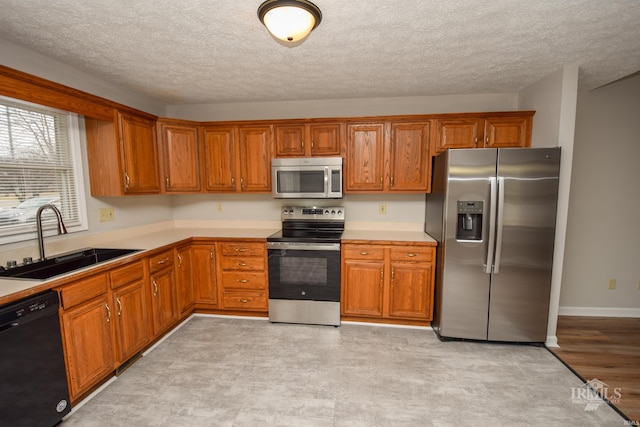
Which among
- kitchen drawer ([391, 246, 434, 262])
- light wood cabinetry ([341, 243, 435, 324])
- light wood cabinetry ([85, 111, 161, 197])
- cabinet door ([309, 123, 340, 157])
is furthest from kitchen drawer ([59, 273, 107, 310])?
kitchen drawer ([391, 246, 434, 262])

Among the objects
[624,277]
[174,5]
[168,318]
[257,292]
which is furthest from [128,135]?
[624,277]

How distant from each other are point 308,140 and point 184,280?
2023 millimetres

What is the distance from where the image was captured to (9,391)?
1.45m

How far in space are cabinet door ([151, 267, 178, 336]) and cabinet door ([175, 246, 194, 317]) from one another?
79mm

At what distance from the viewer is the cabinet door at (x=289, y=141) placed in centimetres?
311

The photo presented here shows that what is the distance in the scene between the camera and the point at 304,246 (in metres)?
2.87

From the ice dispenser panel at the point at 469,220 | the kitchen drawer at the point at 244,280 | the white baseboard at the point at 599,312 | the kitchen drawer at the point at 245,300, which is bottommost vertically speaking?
the white baseboard at the point at 599,312

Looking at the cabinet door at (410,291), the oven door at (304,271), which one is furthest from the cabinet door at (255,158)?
the cabinet door at (410,291)

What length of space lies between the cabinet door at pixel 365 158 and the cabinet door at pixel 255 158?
919 mm

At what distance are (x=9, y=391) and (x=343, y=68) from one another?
3003 millimetres

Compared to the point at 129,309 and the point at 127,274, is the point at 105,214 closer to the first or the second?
the point at 127,274

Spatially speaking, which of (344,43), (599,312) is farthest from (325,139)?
(599,312)

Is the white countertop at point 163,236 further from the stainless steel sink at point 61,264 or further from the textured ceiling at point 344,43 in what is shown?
the textured ceiling at point 344,43

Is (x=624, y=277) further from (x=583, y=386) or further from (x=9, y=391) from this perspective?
(x=9, y=391)
